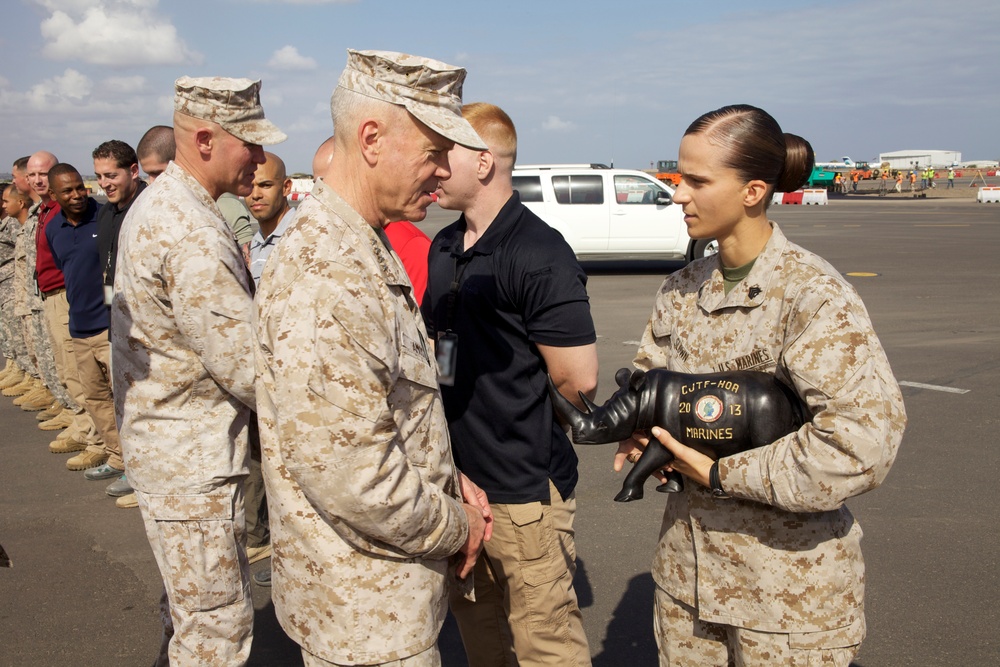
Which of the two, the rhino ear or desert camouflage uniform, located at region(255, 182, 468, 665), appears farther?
the rhino ear

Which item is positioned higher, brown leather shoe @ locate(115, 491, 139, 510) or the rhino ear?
the rhino ear

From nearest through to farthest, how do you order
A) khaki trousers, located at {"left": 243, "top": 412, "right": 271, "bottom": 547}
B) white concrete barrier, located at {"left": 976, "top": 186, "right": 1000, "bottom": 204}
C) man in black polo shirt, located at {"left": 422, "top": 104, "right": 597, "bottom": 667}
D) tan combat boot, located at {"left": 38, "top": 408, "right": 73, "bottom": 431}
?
1. man in black polo shirt, located at {"left": 422, "top": 104, "right": 597, "bottom": 667}
2. khaki trousers, located at {"left": 243, "top": 412, "right": 271, "bottom": 547}
3. tan combat boot, located at {"left": 38, "top": 408, "right": 73, "bottom": 431}
4. white concrete barrier, located at {"left": 976, "top": 186, "right": 1000, "bottom": 204}

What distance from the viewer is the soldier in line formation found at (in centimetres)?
188

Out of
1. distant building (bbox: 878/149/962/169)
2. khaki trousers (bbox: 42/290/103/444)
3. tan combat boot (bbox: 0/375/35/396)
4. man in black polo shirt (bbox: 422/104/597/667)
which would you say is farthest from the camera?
distant building (bbox: 878/149/962/169)

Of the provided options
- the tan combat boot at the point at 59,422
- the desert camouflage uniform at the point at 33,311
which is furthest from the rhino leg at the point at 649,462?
the tan combat boot at the point at 59,422

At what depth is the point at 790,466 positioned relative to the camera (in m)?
2.02

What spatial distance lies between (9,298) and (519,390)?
8.60 m

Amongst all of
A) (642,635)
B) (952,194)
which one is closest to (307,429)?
(642,635)

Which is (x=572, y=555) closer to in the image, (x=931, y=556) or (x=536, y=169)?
(x=931, y=556)

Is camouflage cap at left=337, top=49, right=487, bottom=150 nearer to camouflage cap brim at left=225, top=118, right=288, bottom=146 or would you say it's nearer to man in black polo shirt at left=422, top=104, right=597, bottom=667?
man in black polo shirt at left=422, top=104, right=597, bottom=667

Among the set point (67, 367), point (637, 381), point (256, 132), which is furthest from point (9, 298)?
point (637, 381)

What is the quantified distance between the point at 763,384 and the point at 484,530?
828mm

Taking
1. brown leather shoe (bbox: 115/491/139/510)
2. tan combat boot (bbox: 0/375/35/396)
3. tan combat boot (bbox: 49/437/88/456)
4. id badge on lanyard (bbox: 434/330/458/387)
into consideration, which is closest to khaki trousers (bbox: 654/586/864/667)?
id badge on lanyard (bbox: 434/330/458/387)

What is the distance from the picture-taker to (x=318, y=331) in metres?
1.78
